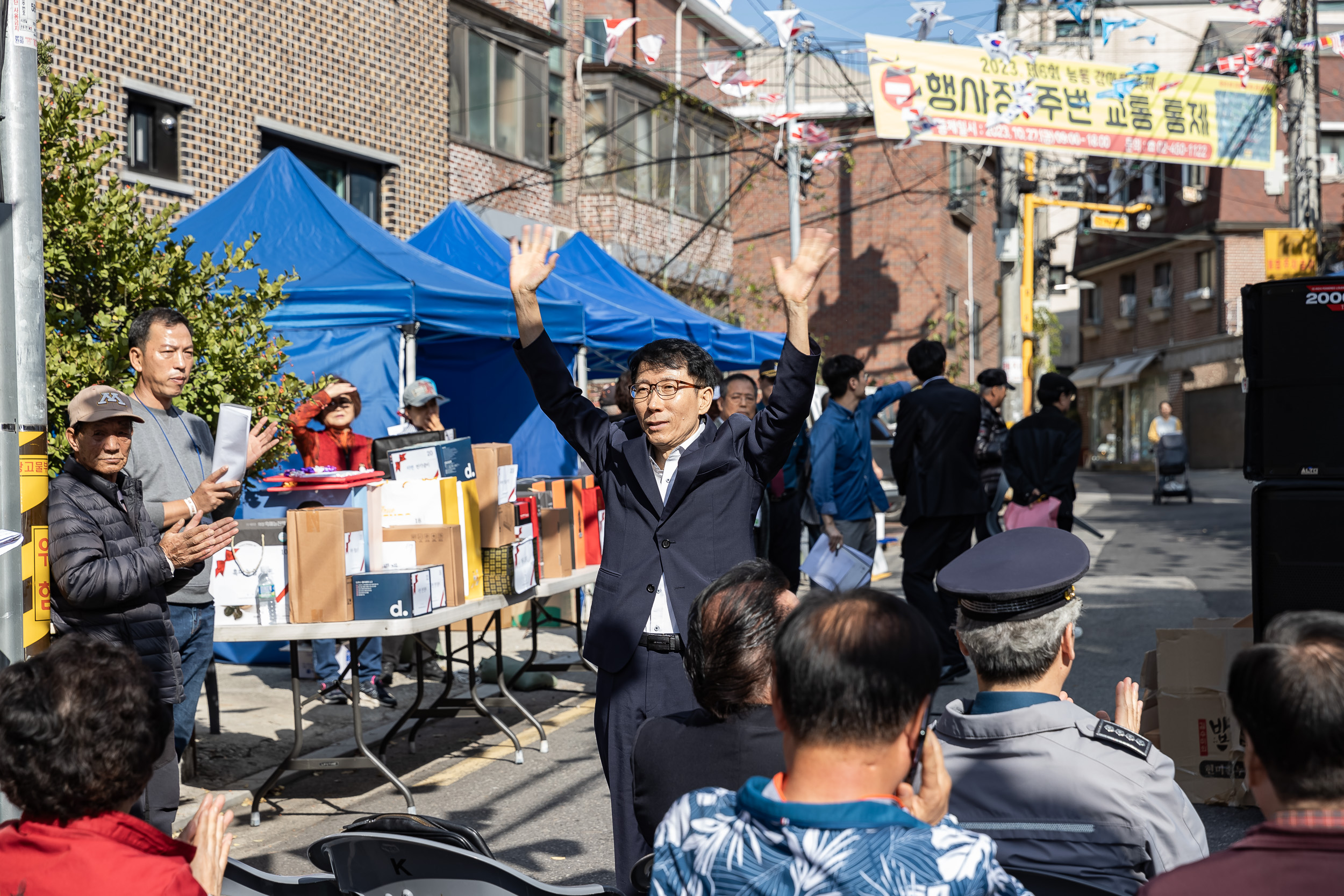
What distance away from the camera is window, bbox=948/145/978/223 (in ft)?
89.8

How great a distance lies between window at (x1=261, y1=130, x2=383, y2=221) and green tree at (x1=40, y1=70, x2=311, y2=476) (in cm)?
726

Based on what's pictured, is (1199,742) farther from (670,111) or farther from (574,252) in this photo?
(670,111)

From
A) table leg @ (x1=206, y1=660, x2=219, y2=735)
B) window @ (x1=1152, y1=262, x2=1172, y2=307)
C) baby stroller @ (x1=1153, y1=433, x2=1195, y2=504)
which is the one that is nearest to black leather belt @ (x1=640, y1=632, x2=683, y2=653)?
table leg @ (x1=206, y1=660, x2=219, y2=735)

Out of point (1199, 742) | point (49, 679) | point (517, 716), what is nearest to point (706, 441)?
point (49, 679)

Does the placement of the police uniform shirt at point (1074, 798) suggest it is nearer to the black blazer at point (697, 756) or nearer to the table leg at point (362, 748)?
the black blazer at point (697, 756)

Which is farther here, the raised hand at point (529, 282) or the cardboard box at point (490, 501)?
the cardboard box at point (490, 501)

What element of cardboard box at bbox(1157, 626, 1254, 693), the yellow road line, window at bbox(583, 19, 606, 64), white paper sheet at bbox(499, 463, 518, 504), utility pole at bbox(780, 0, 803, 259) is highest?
window at bbox(583, 19, 606, 64)

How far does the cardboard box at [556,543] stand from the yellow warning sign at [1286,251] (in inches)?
464

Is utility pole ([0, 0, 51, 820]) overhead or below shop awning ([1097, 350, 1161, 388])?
below

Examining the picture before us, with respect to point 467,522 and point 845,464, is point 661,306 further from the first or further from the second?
point 467,522

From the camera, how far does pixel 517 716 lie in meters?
7.43

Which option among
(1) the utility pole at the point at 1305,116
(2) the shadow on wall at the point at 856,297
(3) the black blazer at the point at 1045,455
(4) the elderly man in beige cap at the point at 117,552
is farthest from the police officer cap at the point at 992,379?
(2) the shadow on wall at the point at 856,297

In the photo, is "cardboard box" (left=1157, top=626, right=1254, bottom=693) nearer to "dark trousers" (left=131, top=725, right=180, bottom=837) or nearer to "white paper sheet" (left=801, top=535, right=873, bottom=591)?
"white paper sheet" (left=801, top=535, right=873, bottom=591)

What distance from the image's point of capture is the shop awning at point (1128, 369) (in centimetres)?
4156
